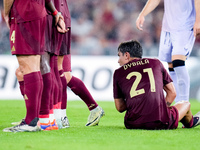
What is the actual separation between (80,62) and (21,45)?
6298 mm

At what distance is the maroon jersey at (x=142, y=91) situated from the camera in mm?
4172

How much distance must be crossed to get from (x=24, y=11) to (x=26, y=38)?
240 mm

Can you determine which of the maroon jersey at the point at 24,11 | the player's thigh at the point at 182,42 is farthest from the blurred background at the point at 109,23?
the maroon jersey at the point at 24,11

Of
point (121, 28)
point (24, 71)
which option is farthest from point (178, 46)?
point (121, 28)

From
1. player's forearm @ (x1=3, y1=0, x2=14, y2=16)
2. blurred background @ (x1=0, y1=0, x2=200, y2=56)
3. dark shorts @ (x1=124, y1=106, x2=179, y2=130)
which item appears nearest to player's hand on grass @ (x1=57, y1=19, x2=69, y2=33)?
player's forearm @ (x1=3, y1=0, x2=14, y2=16)

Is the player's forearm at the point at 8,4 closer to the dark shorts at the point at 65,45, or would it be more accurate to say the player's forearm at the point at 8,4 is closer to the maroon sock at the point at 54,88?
the maroon sock at the point at 54,88

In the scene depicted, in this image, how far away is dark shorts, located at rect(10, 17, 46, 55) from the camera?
13.1 ft

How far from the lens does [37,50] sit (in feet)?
13.2

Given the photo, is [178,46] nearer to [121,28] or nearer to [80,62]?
[80,62]

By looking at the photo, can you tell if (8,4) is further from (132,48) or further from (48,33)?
(132,48)

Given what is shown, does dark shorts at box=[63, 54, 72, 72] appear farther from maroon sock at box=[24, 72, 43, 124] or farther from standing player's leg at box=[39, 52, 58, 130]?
maroon sock at box=[24, 72, 43, 124]

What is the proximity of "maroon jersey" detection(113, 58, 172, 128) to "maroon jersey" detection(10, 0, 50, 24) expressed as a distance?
37.9 inches

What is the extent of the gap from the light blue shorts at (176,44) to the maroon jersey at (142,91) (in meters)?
1.17

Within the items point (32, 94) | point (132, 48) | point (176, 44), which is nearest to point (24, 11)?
point (32, 94)
